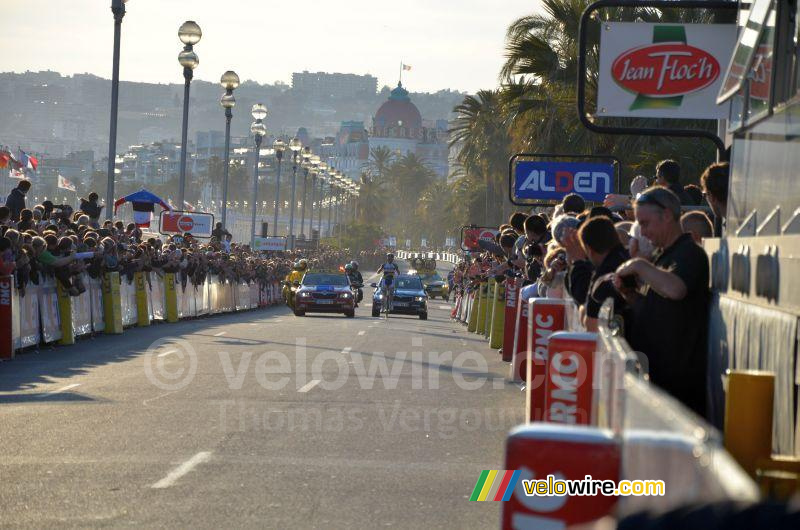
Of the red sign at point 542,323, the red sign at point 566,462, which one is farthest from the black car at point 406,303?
the red sign at point 566,462

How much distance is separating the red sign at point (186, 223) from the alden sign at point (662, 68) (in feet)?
129

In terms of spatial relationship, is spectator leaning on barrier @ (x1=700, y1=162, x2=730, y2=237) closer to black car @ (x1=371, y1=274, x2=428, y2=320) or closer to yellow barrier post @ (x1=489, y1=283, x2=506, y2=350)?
yellow barrier post @ (x1=489, y1=283, x2=506, y2=350)

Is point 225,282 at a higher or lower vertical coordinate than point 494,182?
lower

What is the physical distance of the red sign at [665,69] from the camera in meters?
11.4

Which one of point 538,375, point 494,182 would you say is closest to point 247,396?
point 538,375

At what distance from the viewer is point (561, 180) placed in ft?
79.3

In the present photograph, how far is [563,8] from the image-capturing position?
106ft

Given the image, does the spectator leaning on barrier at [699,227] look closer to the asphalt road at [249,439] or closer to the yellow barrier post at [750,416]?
the asphalt road at [249,439]

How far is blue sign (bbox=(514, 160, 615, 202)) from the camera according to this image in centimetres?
2398

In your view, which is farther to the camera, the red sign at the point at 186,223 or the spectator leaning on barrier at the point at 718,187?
the red sign at the point at 186,223

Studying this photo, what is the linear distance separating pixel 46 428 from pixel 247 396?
304 cm

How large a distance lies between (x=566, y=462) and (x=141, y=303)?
2728 centimetres

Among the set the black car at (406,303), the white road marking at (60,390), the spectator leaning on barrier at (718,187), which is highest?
the spectator leaning on barrier at (718,187)

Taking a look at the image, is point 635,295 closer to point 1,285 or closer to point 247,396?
point 247,396
